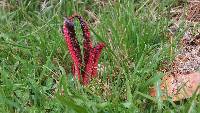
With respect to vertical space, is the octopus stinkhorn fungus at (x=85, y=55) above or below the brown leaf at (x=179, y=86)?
A: above

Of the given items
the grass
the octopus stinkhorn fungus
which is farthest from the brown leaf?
the octopus stinkhorn fungus

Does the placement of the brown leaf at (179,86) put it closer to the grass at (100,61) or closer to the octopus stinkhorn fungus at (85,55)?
the grass at (100,61)

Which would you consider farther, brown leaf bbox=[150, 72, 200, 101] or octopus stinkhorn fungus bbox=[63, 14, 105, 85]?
octopus stinkhorn fungus bbox=[63, 14, 105, 85]

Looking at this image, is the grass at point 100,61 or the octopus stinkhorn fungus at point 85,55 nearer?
the grass at point 100,61

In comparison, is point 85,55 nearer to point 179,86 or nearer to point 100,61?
point 100,61

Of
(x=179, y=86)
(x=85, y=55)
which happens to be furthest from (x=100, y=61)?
(x=179, y=86)

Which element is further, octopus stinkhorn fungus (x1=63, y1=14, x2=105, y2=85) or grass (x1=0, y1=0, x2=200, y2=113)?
octopus stinkhorn fungus (x1=63, y1=14, x2=105, y2=85)

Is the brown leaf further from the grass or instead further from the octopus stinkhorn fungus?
the octopus stinkhorn fungus

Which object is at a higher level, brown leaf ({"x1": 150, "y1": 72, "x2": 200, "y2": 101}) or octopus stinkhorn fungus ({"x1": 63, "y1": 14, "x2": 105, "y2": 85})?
octopus stinkhorn fungus ({"x1": 63, "y1": 14, "x2": 105, "y2": 85})

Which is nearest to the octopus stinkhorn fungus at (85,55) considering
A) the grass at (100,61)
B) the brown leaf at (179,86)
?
the grass at (100,61)
